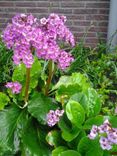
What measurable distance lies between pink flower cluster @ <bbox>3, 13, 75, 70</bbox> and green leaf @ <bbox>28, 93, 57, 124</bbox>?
1.40ft

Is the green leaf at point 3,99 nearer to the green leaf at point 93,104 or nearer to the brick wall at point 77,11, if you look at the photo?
the green leaf at point 93,104

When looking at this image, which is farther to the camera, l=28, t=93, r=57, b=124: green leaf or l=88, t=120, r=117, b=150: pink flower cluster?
l=28, t=93, r=57, b=124: green leaf

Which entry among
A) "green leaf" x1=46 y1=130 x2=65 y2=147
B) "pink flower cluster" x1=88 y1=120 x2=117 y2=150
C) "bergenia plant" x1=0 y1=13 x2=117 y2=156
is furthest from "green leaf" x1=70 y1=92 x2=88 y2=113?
"pink flower cluster" x1=88 y1=120 x2=117 y2=150

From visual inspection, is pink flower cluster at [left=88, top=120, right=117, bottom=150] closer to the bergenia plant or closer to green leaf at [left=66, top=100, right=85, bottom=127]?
the bergenia plant

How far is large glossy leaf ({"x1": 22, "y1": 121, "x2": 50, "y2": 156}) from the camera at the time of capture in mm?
2469

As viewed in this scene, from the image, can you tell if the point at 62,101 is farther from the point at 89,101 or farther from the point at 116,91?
the point at 116,91

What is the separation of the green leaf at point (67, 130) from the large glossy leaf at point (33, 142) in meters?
0.20

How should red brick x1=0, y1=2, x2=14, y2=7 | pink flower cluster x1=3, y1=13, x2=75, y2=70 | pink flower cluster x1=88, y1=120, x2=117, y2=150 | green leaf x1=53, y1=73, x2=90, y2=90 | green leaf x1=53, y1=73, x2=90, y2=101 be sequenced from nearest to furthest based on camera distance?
pink flower cluster x1=88, y1=120, x2=117, y2=150 < pink flower cluster x1=3, y1=13, x2=75, y2=70 < green leaf x1=53, y1=73, x2=90, y2=101 < green leaf x1=53, y1=73, x2=90, y2=90 < red brick x1=0, y1=2, x2=14, y2=7

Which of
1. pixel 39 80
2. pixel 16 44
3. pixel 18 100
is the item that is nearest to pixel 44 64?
pixel 39 80

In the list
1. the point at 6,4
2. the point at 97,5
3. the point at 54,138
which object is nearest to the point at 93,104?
the point at 54,138

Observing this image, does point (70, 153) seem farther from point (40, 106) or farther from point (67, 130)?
point (40, 106)

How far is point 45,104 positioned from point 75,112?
0.27 metres

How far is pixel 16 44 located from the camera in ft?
7.22

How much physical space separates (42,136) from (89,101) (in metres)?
0.42
